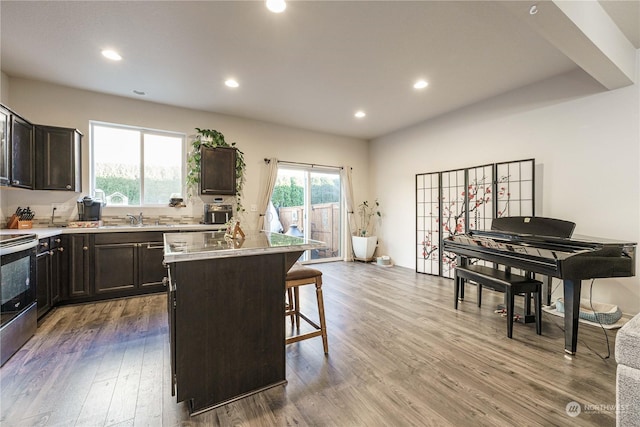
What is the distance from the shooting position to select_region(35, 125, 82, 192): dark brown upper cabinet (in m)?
3.35

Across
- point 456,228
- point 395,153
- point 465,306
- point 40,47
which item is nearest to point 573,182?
point 456,228

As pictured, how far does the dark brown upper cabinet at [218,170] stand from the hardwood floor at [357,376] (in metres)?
2.17

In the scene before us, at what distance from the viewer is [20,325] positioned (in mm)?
2285

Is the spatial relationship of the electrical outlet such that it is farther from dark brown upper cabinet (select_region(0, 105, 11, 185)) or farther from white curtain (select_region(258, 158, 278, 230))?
white curtain (select_region(258, 158, 278, 230))

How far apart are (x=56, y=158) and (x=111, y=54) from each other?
158 centimetres

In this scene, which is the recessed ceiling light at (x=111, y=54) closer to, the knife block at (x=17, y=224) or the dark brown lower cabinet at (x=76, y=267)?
the dark brown lower cabinet at (x=76, y=267)

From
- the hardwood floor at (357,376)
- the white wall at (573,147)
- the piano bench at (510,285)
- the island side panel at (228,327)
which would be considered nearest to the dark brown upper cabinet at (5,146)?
the hardwood floor at (357,376)

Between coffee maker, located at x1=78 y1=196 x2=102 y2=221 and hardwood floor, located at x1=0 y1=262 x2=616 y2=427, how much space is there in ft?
4.28

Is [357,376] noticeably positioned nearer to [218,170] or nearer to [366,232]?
[218,170]

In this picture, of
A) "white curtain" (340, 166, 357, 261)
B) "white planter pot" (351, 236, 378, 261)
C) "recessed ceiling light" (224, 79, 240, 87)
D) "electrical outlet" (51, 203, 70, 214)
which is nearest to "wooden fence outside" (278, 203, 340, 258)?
"white curtain" (340, 166, 357, 261)

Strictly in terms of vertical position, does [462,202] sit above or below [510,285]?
above

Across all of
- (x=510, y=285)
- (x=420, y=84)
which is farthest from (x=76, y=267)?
(x=420, y=84)

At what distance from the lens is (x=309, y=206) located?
232 inches

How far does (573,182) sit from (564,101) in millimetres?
1029
